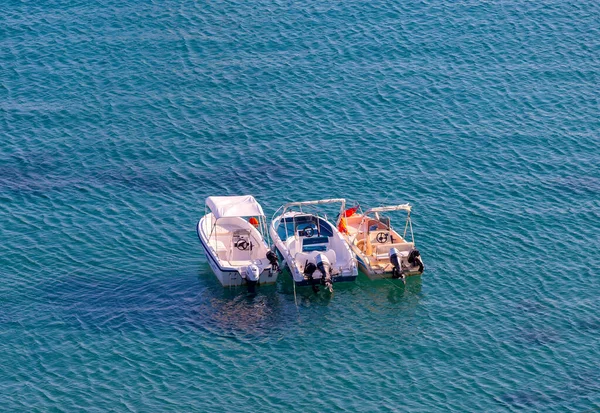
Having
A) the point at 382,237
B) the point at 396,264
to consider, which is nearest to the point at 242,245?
the point at 382,237

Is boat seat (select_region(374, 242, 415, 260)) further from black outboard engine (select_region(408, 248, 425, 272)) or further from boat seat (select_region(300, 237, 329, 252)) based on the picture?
boat seat (select_region(300, 237, 329, 252))

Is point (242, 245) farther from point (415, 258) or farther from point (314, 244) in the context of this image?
point (415, 258)

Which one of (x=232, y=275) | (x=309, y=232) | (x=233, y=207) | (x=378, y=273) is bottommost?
(x=378, y=273)

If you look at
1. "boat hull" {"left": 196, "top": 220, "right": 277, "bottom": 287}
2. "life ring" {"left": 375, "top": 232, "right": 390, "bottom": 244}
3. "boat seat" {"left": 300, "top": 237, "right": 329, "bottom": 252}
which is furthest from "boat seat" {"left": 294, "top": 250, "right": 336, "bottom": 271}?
"life ring" {"left": 375, "top": 232, "right": 390, "bottom": 244}

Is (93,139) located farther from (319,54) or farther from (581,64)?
(581,64)

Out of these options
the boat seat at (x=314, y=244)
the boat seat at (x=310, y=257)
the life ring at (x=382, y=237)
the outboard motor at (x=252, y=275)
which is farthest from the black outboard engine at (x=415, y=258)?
the outboard motor at (x=252, y=275)

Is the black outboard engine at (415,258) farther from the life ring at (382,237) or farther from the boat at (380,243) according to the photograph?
the life ring at (382,237)

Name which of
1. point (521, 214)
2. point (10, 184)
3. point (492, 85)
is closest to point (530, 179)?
point (521, 214)
